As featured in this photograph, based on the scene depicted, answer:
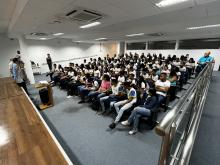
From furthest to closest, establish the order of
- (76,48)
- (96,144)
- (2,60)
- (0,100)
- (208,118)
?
(76,48)
(2,60)
(0,100)
(208,118)
(96,144)

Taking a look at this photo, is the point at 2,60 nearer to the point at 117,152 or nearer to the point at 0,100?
the point at 0,100

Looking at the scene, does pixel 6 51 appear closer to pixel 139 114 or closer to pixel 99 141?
pixel 99 141

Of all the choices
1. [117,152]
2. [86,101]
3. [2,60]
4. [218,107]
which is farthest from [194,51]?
[2,60]

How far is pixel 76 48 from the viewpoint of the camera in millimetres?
13523

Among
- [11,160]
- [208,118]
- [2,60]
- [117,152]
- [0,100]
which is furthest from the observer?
[2,60]

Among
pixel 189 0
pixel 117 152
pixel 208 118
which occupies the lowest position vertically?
pixel 117 152

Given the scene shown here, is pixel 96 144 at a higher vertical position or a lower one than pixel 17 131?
lower

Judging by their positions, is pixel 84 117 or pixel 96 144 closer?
pixel 96 144

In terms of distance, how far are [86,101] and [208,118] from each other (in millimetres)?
3842

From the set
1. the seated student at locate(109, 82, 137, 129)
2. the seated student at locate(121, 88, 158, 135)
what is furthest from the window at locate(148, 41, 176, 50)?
the seated student at locate(121, 88, 158, 135)

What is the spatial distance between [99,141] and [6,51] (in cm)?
984

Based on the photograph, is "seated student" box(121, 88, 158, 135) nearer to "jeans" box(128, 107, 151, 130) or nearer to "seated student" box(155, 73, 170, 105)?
"jeans" box(128, 107, 151, 130)

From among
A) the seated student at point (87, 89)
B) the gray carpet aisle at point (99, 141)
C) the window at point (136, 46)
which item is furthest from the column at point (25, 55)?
the window at point (136, 46)

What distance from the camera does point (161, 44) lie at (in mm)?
12961
